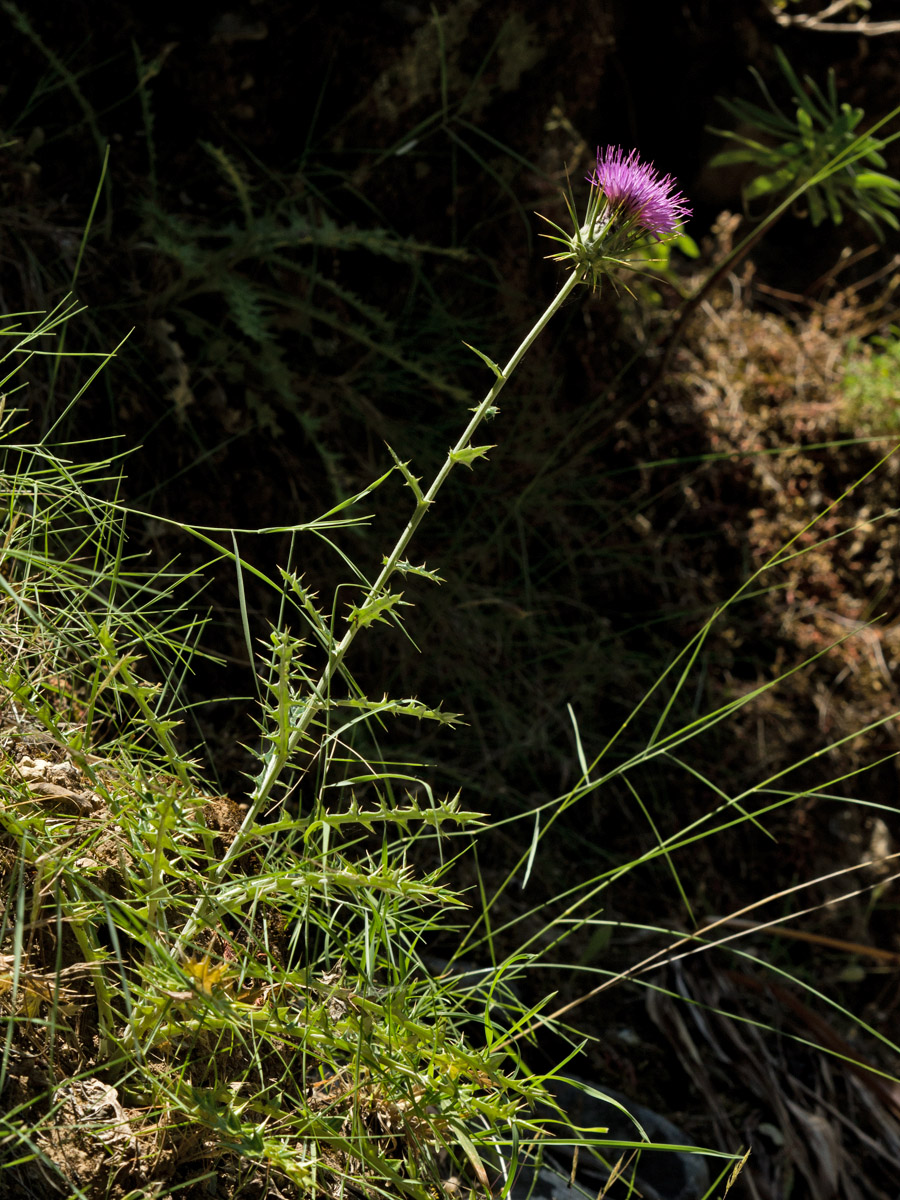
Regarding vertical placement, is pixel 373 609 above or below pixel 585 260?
below

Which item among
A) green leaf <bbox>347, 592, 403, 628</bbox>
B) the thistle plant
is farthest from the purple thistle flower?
green leaf <bbox>347, 592, 403, 628</bbox>

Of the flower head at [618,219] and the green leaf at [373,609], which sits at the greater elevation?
the flower head at [618,219]

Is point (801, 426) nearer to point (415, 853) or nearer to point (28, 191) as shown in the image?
point (415, 853)

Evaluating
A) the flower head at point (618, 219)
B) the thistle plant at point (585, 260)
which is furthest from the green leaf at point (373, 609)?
the flower head at point (618, 219)

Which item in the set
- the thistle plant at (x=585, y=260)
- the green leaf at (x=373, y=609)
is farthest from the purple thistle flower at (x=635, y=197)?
the green leaf at (x=373, y=609)

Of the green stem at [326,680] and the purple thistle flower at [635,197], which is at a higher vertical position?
the purple thistle flower at [635,197]

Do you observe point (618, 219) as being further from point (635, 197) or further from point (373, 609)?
point (373, 609)

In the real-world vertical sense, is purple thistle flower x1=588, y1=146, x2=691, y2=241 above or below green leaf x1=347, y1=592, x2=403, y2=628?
above

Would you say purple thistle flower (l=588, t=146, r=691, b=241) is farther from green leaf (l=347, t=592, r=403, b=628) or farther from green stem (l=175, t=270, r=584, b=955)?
green leaf (l=347, t=592, r=403, b=628)

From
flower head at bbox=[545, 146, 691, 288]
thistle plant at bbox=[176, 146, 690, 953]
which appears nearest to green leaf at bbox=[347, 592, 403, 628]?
thistle plant at bbox=[176, 146, 690, 953]

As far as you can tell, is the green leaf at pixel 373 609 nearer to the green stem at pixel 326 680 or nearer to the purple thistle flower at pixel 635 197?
the green stem at pixel 326 680

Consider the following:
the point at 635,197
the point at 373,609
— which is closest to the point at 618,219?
the point at 635,197

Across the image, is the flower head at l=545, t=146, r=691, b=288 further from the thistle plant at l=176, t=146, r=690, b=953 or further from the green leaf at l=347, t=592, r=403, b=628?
the green leaf at l=347, t=592, r=403, b=628

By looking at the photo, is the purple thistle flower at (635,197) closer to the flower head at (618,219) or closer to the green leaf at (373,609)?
the flower head at (618,219)
